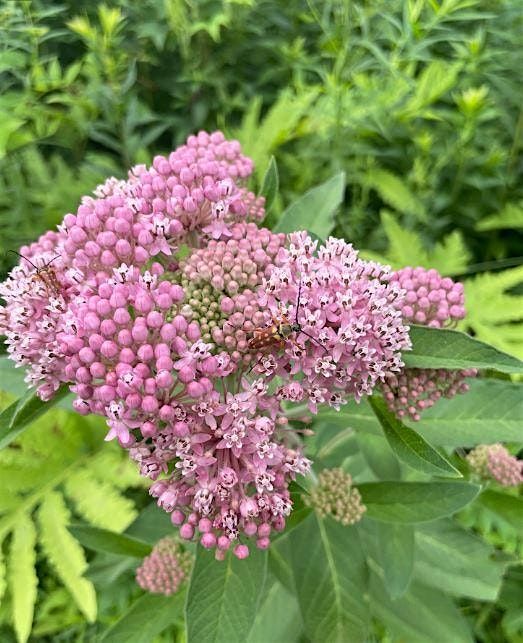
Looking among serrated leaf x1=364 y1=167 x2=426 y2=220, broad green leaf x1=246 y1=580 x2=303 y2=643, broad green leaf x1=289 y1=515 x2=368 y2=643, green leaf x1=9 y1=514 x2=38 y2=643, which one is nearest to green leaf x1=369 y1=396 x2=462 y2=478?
broad green leaf x1=289 y1=515 x2=368 y2=643

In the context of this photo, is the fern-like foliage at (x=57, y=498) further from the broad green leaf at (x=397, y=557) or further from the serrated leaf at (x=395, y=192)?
the serrated leaf at (x=395, y=192)

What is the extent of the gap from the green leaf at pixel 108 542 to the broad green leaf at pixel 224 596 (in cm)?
38

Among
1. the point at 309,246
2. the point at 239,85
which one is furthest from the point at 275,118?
the point at 309,246

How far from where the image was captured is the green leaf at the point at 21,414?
122cm

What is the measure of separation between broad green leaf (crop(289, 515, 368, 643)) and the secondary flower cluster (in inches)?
13.6

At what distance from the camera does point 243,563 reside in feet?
4.42

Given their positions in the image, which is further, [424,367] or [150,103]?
[150,103]

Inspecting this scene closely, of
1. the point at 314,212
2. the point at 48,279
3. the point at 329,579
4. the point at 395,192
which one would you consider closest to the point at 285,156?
the point at 395,192

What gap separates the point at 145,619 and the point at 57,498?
708mm

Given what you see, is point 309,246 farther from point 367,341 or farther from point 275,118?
point 275,118

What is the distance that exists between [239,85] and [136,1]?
24.5 inches

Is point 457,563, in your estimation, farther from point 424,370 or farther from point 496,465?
point 424,370

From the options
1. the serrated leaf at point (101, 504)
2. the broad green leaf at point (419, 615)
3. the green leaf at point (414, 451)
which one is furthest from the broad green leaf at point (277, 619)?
the green leaf at point (414, 451)

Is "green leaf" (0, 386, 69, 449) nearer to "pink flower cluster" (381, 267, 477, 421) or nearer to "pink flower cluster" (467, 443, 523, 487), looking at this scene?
"pink flower cluster" (381, 267, 477, 421)
